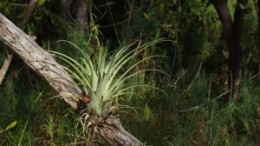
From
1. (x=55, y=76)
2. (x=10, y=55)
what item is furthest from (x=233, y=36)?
(x=55, y=76)

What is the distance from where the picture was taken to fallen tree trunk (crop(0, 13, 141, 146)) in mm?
3805

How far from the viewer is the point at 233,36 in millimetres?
5926

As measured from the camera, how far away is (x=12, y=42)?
154 inches

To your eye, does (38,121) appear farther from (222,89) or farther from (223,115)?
(222,89)

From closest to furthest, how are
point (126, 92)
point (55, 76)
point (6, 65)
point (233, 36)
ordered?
point (55, 76) → point (126, 92) → point (6, 65) → point (233, 36)

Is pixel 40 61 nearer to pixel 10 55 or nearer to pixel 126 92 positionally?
pixel 126 92

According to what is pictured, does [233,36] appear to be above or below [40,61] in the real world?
below

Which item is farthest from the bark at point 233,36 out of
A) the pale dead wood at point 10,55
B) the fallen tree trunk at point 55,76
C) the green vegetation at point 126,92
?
the fallen tree trunk at point 55,76

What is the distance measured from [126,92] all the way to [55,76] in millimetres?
557

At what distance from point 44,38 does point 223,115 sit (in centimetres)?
208

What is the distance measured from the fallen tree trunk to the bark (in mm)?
2117

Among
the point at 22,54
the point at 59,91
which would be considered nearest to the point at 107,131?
the point at 59,91

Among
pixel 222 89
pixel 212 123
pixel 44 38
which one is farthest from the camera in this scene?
pixel 222 89

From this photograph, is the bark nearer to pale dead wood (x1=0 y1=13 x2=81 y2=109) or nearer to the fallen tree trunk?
the fallen tree trunk
